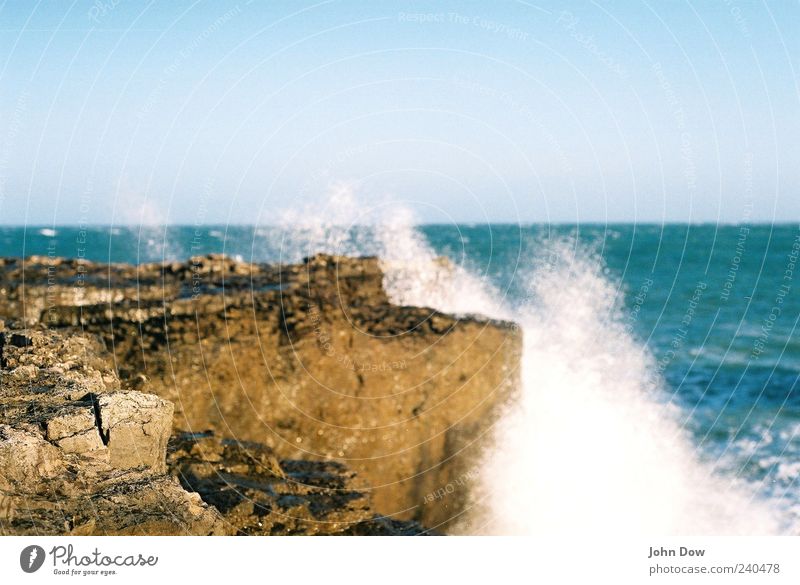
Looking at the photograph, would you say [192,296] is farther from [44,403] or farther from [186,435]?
[44,403]

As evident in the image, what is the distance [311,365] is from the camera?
33.9ft

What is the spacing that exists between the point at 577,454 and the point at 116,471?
920 centimetres

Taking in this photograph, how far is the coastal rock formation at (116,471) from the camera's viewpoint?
535 cm

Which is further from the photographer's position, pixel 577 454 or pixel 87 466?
pixel 577 454

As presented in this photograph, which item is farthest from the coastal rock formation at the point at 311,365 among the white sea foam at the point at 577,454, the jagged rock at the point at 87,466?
the jagged rock at the point at 87,466

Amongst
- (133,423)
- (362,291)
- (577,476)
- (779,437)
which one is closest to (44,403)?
(133,423)

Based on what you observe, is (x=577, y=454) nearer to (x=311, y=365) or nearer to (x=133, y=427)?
(x=311, y=365)

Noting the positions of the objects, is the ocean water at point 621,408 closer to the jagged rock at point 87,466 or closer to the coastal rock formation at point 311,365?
the coastal rock formation at point 311,365

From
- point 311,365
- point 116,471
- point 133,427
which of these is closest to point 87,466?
point 116,471

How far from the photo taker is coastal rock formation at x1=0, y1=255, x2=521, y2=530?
9734mm

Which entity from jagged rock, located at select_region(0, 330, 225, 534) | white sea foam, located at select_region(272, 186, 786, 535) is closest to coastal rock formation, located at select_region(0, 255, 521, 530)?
white sea foam, located at select_region(272, 186, 786, 535)

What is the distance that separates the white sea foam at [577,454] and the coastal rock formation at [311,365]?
3.03 ft

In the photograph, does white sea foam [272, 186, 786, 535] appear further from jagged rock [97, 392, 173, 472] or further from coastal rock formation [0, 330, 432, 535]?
jagged rock [97, 392, 173, 472]

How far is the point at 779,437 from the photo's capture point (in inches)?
699
